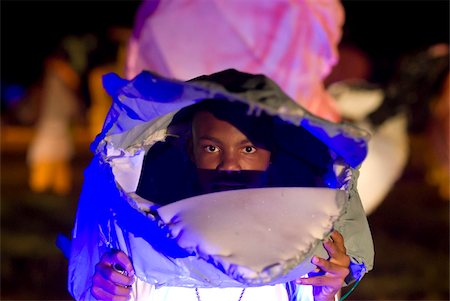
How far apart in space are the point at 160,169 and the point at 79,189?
5.32 m

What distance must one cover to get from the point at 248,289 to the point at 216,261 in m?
0.27

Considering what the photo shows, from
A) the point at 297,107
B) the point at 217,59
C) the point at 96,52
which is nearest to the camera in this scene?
the point at 297,107

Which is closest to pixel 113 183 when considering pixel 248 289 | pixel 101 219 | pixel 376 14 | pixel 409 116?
pixel 101 219

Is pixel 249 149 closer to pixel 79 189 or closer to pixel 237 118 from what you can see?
pixel 237 118

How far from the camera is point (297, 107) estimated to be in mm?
1494

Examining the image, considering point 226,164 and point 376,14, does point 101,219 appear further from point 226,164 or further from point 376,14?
point 376,14

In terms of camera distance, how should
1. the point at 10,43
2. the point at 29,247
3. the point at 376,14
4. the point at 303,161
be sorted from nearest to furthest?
the point at 303,161 → the point at 29,247 → the point at 376,14 → the point at 10,43

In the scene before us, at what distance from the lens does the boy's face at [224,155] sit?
1.75m

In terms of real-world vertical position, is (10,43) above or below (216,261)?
below

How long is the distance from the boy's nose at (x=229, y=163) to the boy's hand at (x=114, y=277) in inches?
10.8

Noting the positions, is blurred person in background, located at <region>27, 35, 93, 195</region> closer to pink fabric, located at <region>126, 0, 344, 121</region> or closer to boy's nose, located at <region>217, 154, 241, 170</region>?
pink fabric, located at <region>126, 0, 344, 121</region>

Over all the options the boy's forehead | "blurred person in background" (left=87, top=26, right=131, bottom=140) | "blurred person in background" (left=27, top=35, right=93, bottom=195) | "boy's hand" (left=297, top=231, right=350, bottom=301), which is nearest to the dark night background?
"blurred person in background" (left=27, top=35, right=93, bottom=195)

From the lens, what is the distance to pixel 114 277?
1.69 meters

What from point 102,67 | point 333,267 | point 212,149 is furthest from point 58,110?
point 333,267
